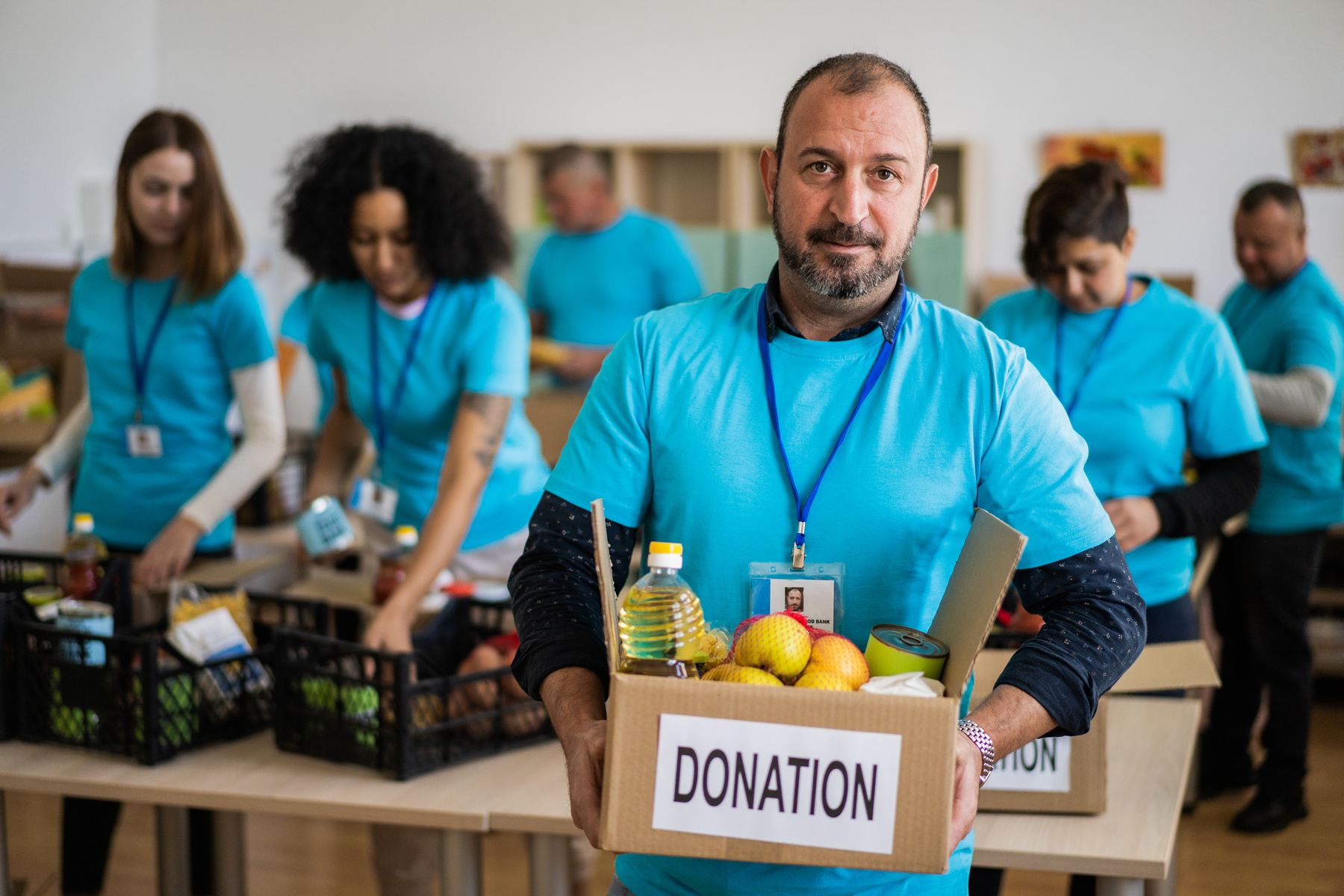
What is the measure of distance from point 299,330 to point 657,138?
259 centimetres

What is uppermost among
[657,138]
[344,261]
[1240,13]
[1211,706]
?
[1240,13]

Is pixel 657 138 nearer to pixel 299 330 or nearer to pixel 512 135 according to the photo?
pixel 512 135

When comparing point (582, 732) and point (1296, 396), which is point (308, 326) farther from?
point (1296, 396)

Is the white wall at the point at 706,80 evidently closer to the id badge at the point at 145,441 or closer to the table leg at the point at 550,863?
the id badge at the point at 145,441

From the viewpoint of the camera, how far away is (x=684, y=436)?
47.4 inches

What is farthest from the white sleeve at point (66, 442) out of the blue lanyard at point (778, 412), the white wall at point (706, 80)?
the white wall at point (706, 80)

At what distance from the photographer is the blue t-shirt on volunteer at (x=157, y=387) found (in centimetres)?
246

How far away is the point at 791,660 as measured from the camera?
39.8 inches

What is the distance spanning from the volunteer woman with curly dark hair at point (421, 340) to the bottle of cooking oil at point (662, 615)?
3.50ft

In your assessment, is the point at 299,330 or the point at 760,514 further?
the point at 299,330

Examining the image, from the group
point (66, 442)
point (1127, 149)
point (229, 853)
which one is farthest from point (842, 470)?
point (1127, 149)

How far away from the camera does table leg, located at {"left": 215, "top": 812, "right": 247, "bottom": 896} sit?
7.16 ft

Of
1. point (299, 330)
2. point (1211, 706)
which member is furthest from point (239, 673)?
point (1211, 706)

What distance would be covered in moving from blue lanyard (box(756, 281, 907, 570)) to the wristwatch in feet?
0.76
